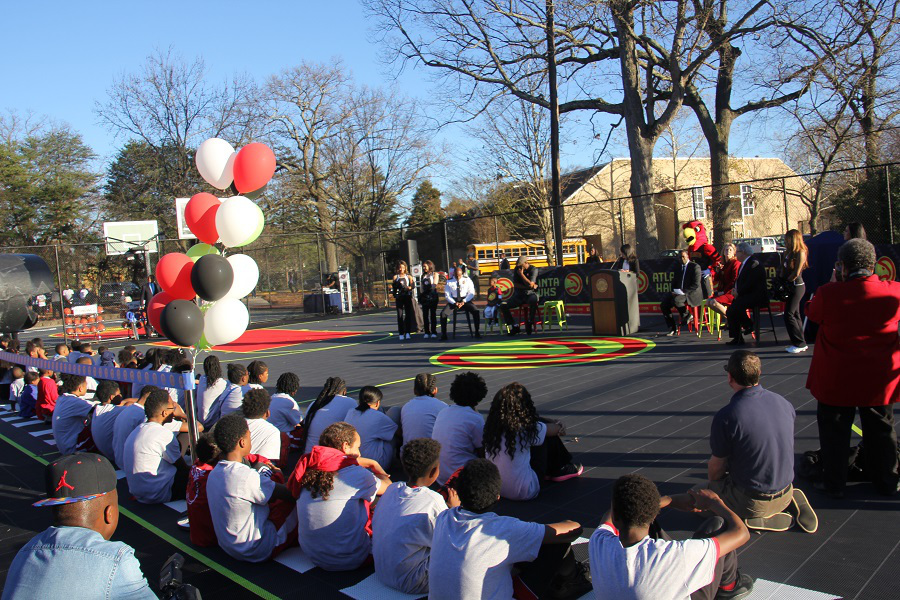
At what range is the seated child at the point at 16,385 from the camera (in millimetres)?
11227

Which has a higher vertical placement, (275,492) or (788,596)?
(275,492)

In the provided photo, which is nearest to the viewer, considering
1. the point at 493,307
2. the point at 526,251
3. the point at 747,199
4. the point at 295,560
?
the point at 295,560

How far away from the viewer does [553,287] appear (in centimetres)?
1828

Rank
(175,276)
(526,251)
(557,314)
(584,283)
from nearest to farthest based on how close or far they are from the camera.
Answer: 1. (175,276)
2. (557,314)
3. (584,283)
4. (526,251)

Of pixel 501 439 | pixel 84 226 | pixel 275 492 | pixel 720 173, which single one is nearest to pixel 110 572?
pixel 275 492

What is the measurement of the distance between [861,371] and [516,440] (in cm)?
244

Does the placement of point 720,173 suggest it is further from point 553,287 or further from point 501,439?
point 501,439

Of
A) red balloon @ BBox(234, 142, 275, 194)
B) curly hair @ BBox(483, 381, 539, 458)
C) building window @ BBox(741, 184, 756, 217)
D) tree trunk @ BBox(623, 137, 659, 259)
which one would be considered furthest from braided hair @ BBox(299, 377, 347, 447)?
building window @ BBox(741, 184, 756, 217)

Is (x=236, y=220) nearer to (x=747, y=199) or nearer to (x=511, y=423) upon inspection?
(x=511, y=423)

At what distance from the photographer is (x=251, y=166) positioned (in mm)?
6031

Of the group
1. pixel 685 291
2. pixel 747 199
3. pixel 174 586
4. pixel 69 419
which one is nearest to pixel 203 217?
pixel 69 419

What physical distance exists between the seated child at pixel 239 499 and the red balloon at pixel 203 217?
2.12m

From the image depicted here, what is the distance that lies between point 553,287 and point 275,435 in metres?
13.4

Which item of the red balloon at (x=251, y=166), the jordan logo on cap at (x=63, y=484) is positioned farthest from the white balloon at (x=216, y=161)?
the jordan logo on cap at (x=63, y=484)
